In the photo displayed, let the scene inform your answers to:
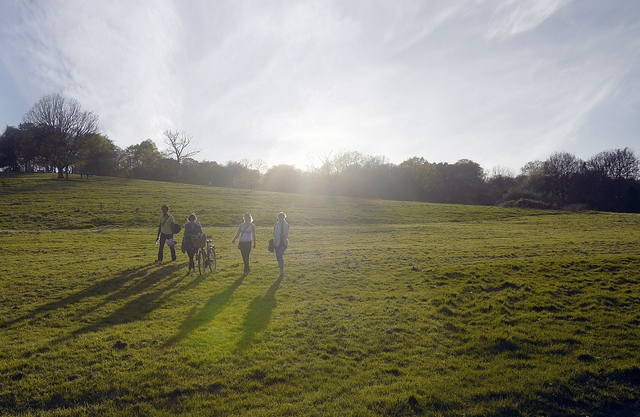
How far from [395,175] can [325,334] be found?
93.5 metres

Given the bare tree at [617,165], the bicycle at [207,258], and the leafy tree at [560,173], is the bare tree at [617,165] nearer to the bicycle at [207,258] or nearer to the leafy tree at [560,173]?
the leafy tree at [560,173]

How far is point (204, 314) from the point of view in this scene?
9.96m

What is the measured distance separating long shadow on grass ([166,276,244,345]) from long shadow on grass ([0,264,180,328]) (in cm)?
291

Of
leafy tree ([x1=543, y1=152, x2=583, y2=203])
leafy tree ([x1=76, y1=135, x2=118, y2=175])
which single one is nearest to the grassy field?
leafy tree ([x1=76, y1=135, x2=118, y2=175])

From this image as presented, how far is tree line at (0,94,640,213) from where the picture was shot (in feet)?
279

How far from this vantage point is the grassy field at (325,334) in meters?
5.86

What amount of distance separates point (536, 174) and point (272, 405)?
109m

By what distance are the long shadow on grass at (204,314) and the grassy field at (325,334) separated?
0.24 ft

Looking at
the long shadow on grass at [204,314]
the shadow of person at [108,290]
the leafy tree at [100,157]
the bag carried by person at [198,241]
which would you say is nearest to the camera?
the long shadow on grass at [204,314]

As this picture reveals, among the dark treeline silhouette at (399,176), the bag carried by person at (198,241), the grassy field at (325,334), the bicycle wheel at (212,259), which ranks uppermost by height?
the dark treeline silhouette at (399,176)

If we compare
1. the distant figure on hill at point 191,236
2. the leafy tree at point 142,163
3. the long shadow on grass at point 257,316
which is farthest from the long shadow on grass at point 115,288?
the leafy tree at point 142,163

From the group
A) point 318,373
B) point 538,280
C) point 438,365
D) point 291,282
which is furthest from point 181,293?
point 538,280

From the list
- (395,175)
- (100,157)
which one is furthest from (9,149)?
(395,175)

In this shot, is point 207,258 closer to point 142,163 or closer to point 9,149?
point 142,163
